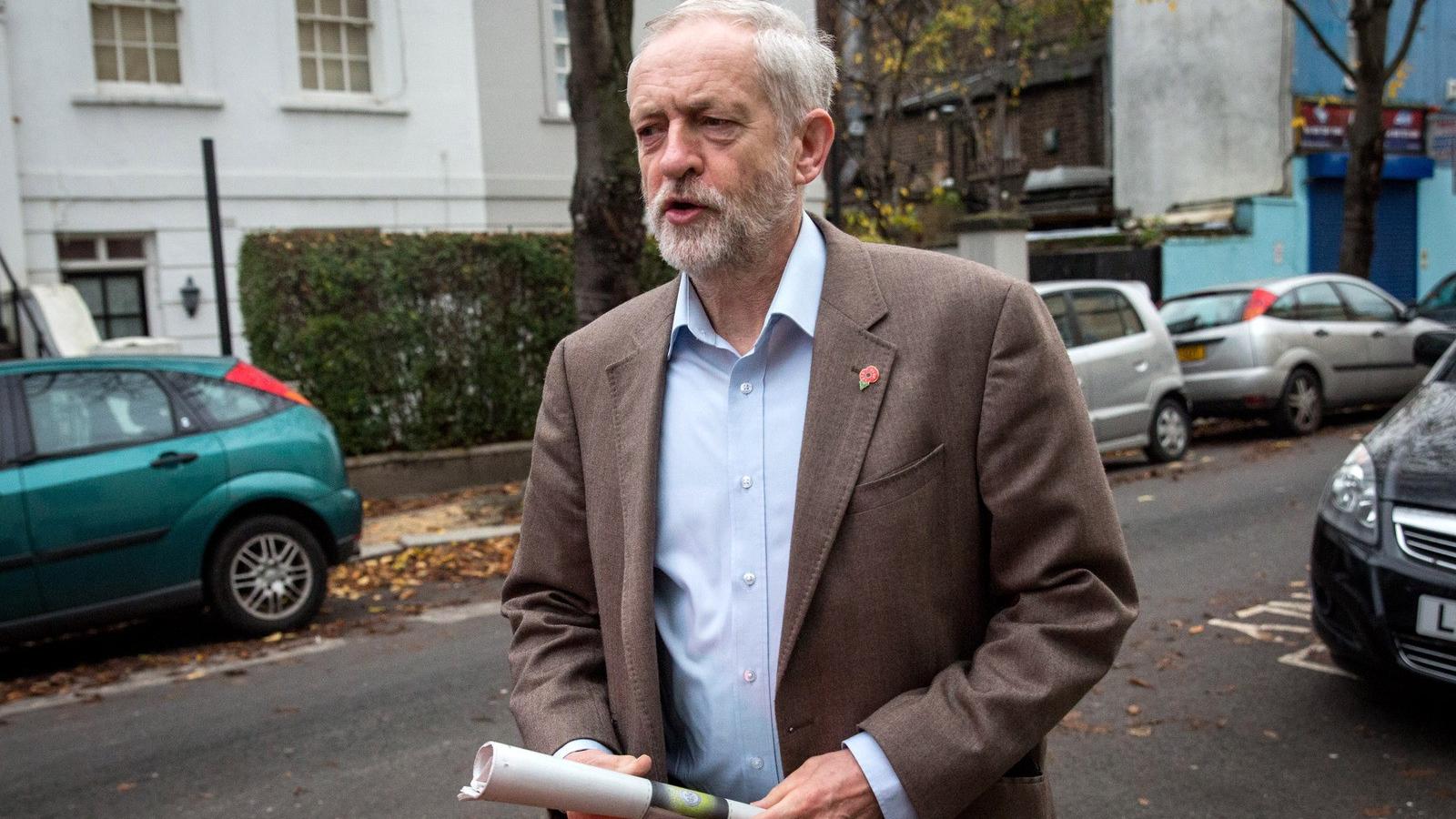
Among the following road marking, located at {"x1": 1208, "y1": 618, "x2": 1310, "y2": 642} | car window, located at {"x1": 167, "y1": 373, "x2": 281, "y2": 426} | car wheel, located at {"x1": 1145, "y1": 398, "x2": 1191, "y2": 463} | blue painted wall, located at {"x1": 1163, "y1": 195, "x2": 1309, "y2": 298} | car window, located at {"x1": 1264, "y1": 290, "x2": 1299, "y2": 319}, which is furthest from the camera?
blue painted wall, located at {"x1": 1163, "y1": 195, "x2": 1309, "y2": 298}

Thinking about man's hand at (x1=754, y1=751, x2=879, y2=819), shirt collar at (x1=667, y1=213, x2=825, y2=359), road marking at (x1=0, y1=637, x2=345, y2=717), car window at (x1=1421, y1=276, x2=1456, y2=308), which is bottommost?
road marking at (x1=0, y1=637, x2=345, y2=717)

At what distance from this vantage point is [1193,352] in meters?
13.8

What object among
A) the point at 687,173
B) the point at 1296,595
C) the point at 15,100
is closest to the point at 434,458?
the point at 15,100

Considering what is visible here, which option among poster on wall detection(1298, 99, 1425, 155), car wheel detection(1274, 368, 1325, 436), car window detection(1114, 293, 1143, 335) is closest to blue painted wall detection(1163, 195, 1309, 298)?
poster on wall detection(1298, 99, 1425, 155)

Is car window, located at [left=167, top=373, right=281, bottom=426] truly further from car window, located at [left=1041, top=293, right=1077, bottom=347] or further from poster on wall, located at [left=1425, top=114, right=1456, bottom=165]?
poster on wall, located at [left=1425, top=114, right=1456, bottom=165]

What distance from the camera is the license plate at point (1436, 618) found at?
4.49 meters

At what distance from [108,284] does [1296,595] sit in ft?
45.3

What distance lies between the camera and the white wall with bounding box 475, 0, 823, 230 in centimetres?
1781

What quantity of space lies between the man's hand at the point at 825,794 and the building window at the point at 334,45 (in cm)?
1630

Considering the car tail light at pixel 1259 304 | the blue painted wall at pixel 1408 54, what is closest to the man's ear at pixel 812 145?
the car tail light at pixel 1259 304

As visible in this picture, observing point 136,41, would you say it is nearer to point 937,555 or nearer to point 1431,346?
point 1431,346

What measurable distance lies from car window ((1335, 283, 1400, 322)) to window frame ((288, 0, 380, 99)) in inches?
488

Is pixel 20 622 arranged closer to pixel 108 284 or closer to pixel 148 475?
pixel 148 475

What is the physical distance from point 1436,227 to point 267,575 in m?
25.6
